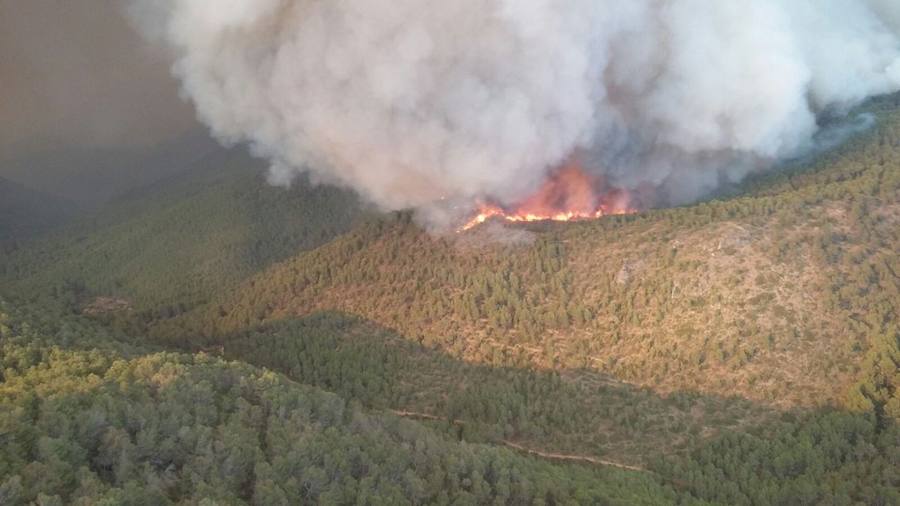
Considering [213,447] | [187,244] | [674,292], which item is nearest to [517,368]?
[674,292]

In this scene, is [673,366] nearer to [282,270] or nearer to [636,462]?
[636,462]

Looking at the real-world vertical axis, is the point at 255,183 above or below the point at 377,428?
above

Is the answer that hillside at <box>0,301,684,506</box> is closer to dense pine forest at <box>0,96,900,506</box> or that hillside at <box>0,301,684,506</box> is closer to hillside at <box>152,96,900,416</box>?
dense pine forest at <box>0,96,900,506</box>

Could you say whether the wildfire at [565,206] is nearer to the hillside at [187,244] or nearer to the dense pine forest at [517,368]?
the dense pine forest at [517,368]

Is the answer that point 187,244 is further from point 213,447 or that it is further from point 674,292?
point 213,447

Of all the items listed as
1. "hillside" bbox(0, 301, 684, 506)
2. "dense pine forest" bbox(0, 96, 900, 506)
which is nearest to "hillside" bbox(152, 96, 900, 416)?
"dense pine forest" bbox(0, 96, 900, 506)

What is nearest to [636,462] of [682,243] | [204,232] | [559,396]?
[559,396]

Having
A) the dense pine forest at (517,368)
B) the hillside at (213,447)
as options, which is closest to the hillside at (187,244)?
the dense pine forest at (517,368)

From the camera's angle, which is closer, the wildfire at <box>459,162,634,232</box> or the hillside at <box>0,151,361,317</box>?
the wildfire at <box>459,162,634,232</box>
